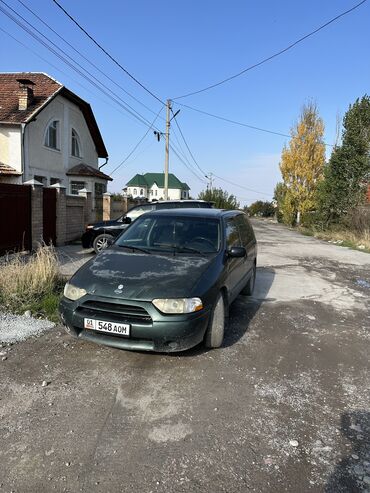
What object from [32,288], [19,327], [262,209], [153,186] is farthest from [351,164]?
[153,186]

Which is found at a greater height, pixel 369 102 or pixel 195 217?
pixel 369 102

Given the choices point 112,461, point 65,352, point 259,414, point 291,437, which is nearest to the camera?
point 112,461

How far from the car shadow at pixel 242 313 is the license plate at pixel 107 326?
754 millimetres

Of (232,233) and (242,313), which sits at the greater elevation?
(232,233)

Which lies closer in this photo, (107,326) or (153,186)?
(107,326)

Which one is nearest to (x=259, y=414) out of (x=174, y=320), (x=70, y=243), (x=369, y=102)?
(x=174, y=320)

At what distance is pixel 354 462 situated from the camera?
2562mm

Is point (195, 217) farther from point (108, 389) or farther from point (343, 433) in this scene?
point (343, 433)

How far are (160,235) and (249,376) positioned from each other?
227 cm

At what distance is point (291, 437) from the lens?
9.27ft

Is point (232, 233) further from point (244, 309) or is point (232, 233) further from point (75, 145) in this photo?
point (75, 145)

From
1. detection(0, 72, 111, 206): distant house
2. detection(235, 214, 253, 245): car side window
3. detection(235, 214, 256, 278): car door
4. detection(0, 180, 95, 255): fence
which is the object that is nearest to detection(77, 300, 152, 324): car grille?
detection(235, 214, 256, 278): car door

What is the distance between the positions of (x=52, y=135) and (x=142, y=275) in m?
17.8

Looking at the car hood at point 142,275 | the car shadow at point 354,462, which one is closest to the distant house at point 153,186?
the car hood at point 142,275
